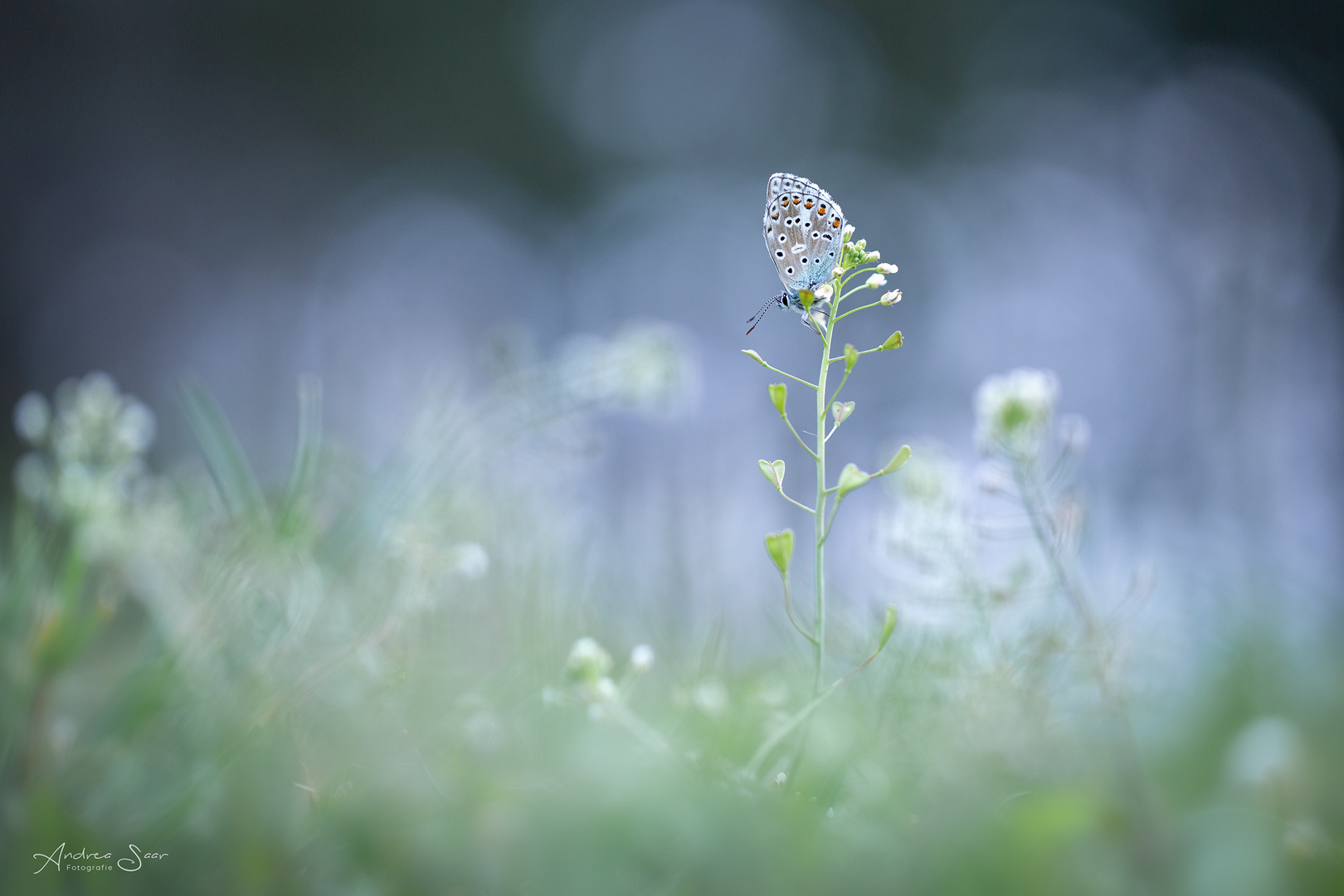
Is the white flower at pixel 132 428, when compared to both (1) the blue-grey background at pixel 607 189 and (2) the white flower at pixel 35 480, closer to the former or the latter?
(2) the white flower at pixel 35 480

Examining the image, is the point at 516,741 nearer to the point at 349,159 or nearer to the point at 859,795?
the point at 859,795

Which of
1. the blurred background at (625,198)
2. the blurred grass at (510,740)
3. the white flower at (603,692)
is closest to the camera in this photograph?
the blurred grass at (510,740)

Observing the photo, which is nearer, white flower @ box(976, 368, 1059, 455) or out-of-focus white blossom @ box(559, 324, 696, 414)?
white flower @ box(976, 368, 1059, 455)

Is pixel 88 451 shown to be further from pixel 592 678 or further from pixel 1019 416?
pixel 1019 416

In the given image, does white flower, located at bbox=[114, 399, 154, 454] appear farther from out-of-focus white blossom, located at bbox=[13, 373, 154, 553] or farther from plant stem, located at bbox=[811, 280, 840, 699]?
plant stem, located at bbox=[811, 280, 840, 699]

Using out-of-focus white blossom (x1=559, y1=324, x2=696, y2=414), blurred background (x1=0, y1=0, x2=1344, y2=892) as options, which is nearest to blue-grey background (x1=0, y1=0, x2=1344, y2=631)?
blurred background (x1=0, y1=0, x2=1344, y2=892)

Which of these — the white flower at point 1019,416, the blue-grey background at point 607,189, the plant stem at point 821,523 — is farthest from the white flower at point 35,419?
the blue-grey background at point 607,189

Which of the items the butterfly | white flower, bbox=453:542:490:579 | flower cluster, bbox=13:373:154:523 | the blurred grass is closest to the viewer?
the blurred grass
